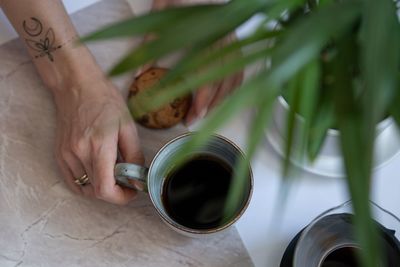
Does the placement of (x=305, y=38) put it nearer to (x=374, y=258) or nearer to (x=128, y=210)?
(x=374, y=258)

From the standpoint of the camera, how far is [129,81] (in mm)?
706

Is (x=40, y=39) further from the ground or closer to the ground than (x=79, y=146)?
further from the ground

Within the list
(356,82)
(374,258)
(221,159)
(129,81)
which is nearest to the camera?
(374,258)

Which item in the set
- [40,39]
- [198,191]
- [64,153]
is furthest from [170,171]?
[40,39]

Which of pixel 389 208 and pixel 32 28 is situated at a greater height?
pixel 32 28

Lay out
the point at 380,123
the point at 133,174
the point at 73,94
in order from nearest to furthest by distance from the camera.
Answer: the point at 380,123 → the point at 133,174 → the point at 73,94

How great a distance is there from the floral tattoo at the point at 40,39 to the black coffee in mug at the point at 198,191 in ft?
0.80

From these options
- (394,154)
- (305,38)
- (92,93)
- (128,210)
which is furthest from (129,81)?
(305,38)

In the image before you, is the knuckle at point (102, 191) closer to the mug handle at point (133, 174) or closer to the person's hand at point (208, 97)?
the mug handle at point (133, 174)

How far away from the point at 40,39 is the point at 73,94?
0.09 m

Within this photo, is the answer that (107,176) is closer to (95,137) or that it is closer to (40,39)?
(95,137)

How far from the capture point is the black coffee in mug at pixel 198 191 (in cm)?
60

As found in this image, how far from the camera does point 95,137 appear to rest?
649 millimetres

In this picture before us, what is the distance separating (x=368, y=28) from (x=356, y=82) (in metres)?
0.09
